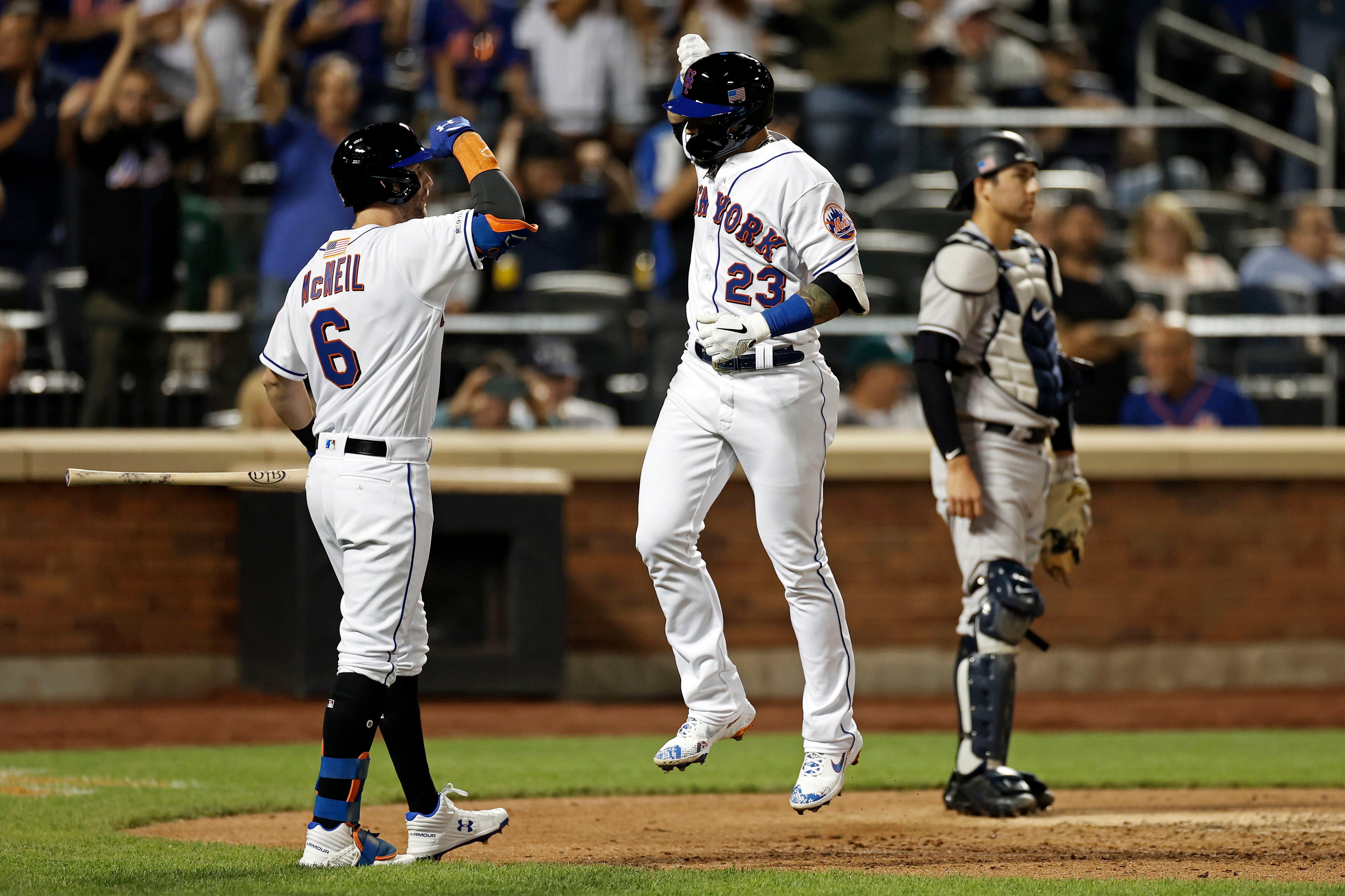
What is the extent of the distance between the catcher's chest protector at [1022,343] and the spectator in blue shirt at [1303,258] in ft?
18.5

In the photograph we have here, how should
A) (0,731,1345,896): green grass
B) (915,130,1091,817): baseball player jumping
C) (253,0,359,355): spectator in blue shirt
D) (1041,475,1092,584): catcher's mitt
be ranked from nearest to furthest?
(0,731,1345,896): green grass
(915,130,1091,817): baseball player jumping
(1041,475,1092,584): catcher's mitt
(253,0,359,355): spectator in blue shirt

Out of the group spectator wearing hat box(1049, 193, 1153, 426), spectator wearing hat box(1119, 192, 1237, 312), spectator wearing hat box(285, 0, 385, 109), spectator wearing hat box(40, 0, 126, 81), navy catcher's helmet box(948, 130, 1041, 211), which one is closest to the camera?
navy catcher's helmet box(948, 130, 1041, 211)

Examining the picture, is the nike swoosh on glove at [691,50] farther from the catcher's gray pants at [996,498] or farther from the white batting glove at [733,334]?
the catcher's gray pants at [996,498]

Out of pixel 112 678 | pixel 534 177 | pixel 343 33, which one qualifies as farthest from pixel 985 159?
pixel 343 33

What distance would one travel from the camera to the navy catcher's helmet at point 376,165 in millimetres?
4734

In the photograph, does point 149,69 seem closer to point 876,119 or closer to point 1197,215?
point 876,119

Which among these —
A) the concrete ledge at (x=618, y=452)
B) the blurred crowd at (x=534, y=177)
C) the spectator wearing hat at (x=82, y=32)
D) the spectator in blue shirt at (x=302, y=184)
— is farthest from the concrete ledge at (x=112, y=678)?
the spectator wearing hat at (x=82, y=32)

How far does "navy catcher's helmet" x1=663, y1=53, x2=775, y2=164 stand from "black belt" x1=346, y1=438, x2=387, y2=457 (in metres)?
1.28

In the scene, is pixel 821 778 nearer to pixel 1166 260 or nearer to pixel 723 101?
pixel 723 101

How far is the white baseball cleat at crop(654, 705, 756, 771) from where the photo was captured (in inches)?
190

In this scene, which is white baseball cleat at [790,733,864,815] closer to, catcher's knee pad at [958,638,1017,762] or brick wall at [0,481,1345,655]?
catcher's knee pad at [958,638,1017,762]

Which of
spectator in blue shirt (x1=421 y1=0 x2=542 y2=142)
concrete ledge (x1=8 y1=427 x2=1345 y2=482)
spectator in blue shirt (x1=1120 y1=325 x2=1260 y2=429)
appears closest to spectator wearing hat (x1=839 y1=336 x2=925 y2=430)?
concrete ledge (x1=8 y1=427 x2=1345 y2=482)

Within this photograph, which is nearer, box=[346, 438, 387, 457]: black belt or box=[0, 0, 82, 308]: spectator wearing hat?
box=[346, 438, 387, 457]: black belt

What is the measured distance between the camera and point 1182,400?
10195mm
